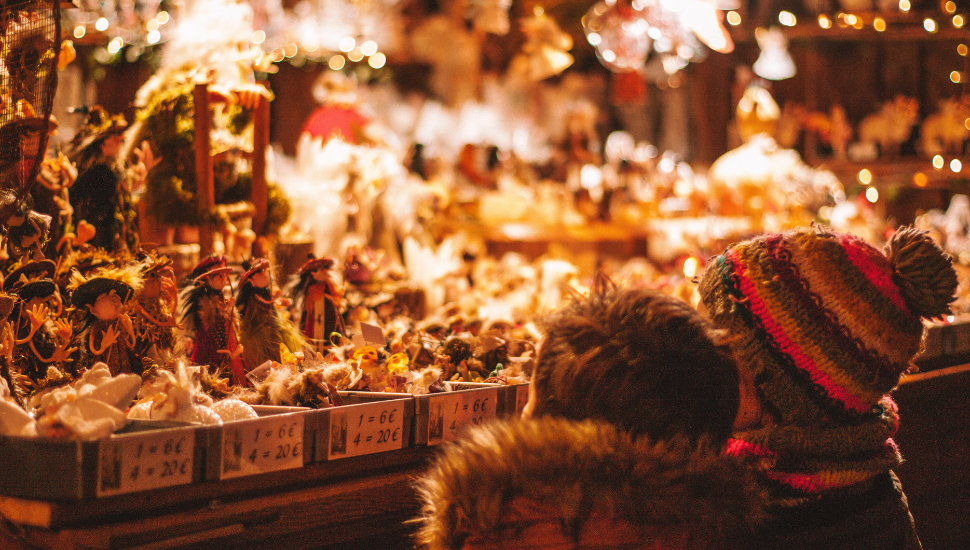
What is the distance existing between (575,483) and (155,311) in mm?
868

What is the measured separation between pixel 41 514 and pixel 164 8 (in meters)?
3.93

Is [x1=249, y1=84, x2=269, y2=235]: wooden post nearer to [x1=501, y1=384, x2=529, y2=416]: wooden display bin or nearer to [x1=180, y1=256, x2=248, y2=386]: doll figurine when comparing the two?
[x1=180, y1=256, x2=248, y2=386]: doll figurine

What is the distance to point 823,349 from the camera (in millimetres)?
1194

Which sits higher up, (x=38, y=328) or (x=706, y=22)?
(x=706, y=22)

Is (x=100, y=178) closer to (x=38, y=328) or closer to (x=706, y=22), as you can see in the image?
(x=38, y=328)

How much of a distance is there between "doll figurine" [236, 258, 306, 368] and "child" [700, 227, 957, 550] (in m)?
0.82

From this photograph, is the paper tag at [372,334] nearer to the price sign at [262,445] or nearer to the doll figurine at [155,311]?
the doll figurine at [155,311]

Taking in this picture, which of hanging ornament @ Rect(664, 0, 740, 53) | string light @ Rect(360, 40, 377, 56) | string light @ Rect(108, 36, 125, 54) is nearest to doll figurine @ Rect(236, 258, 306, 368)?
hanging ornament @ Rect(664, 0, 740, 53)

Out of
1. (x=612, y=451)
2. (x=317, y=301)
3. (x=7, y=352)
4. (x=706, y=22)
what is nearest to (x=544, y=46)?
(x=706, y=22)

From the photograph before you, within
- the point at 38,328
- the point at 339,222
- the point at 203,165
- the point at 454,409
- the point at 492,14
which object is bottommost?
the point at 454,409

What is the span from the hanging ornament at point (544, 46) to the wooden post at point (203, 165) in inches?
100

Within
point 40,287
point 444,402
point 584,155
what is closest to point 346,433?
point 444,402

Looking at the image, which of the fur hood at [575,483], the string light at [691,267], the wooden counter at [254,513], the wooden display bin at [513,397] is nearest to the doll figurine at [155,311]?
the wooden counter at [254,513]

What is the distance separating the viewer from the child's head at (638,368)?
103 cm
